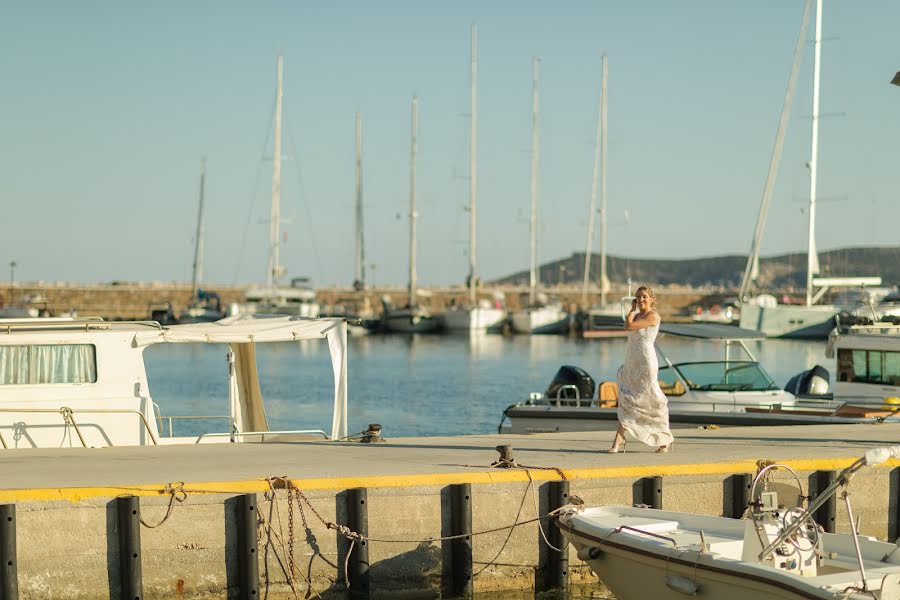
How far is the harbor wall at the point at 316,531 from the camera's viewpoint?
35.6ft

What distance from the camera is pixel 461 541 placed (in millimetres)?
11930

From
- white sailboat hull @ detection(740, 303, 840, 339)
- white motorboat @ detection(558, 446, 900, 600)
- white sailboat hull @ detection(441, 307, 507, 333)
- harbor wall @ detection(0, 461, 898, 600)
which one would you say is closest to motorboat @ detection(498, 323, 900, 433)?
harbor wall @ detection(0, 461, 898, 600)

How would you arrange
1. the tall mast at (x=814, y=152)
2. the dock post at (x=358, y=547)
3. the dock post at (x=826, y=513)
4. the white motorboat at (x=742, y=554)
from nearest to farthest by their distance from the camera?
1. the white motorboat at (x=742, y=554)
2. the dock post at (x=358, y=547)
3. the dock post at (x=826, y=513)
4. the tall mast at (x=814, y=152)

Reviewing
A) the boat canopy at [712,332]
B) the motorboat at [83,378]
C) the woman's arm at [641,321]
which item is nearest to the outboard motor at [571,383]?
the boat canopy at [712,332]

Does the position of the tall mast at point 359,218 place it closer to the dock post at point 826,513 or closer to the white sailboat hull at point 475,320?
the white sailboat hull at point 475,320

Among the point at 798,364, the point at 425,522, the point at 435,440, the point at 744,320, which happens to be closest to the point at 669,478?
the point at 425,522

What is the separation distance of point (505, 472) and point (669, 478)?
1723mm

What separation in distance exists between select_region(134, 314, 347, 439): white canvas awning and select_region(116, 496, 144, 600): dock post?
4915 mm

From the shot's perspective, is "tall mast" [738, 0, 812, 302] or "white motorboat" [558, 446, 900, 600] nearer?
"white motorboat" [558, 446, 900, 600]

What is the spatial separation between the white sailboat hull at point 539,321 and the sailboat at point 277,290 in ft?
49.2

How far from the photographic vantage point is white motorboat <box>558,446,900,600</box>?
30.4 ft

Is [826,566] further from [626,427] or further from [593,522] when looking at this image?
[626,427]

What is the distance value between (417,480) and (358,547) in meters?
0.83

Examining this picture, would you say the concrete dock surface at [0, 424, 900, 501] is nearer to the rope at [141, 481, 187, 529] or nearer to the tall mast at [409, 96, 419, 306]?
the rope at [141, 481, 187, 529]
